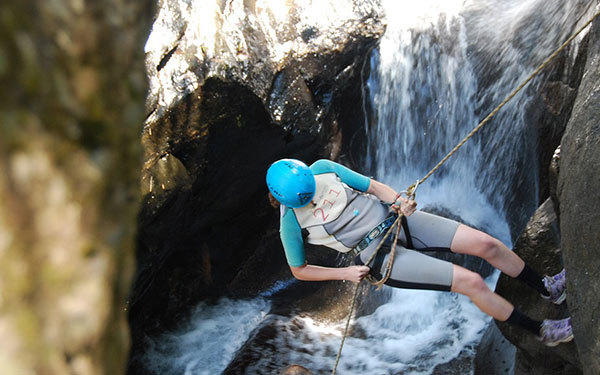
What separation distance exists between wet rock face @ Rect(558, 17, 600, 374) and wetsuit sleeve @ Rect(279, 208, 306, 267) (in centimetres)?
162

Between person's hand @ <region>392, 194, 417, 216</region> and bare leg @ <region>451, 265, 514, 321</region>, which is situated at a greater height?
person's hand @ <region>392, 194, 417, 216</region>

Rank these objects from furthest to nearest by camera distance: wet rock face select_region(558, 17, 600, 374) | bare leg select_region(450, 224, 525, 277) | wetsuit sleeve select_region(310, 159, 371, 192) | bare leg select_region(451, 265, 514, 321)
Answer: wetsuit sleeve select_region(310, 159, 371, 192)
bare leg select_region(450, 224, 525, 277)
bare leg select_region(451, 265, 514, 321)
wet rock face select_region(558, 17, 600, 374)

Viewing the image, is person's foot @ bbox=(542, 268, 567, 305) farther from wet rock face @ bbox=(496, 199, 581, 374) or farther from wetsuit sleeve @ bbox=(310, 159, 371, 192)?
wetsuit sleeve @ bbox=(310, 159, 371, 192)

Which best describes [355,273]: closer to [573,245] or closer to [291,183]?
[291,183]

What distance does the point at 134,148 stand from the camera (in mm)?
909

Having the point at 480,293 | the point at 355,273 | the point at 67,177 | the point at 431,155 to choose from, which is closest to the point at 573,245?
the point at 480,293

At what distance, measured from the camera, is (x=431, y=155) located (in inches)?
270

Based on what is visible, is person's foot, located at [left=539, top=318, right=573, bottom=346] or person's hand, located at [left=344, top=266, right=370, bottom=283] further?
person's hand, located at [left=344, top=266, right=370, bottom=283]

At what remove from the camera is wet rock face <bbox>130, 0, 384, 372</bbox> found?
5609mm

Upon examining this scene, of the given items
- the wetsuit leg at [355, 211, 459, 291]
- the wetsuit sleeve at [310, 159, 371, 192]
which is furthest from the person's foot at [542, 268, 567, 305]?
Result: the wetsuit sleeve at [310, 159, 371, 192]

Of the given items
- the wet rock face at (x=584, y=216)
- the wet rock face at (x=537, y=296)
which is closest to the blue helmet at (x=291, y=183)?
the wet rock face at (x=584, y=216)

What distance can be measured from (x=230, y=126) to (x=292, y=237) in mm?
2732

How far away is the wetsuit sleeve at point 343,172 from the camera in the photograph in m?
3.81

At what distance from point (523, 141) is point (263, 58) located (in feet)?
9.93
